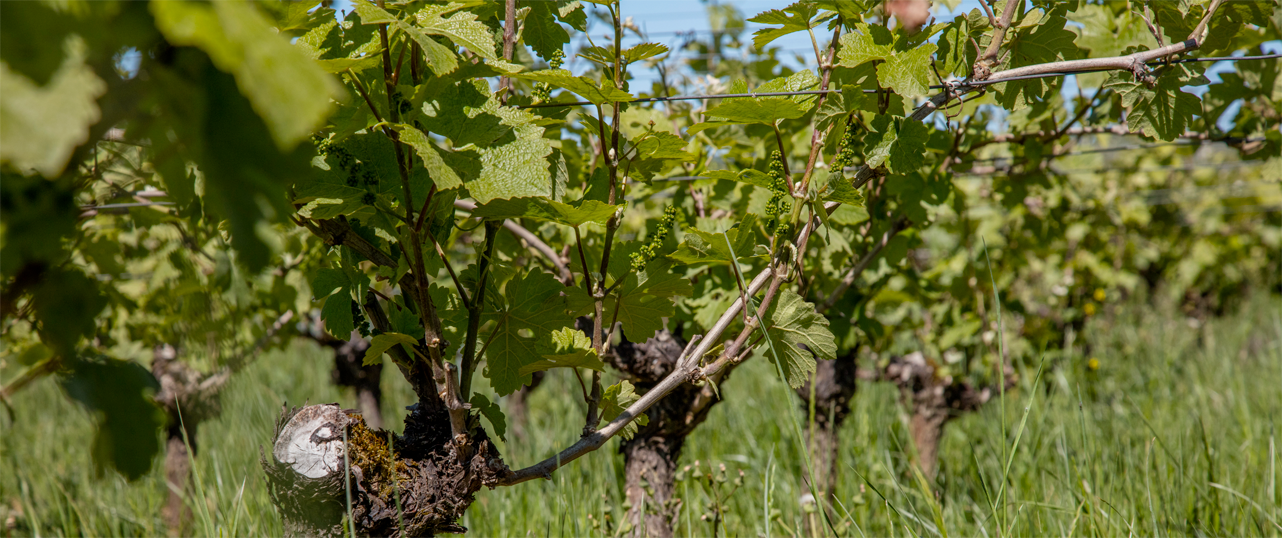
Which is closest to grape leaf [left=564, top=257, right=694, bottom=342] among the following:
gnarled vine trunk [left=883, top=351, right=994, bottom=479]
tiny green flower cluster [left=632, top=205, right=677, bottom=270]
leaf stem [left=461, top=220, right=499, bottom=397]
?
tiny green flower cluster [left=632, top=205, right=677, bottom=270]

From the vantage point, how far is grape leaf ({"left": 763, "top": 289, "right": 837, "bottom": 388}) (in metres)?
1.03

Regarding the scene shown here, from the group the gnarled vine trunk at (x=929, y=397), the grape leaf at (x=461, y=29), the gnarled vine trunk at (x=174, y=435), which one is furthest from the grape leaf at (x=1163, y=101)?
the gnarled vine trunk at (x=174, y=435)

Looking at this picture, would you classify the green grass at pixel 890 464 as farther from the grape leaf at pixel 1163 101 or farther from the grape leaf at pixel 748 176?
the grape leaf at pixel 1163 101

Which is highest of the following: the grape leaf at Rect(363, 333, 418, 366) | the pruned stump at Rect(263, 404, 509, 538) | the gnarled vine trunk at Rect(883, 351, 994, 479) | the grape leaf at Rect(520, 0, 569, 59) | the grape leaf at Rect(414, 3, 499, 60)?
the grape leaf at Rect(520, 0, 569, 59)

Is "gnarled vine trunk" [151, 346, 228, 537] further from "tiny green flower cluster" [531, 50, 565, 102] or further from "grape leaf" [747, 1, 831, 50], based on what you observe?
"grape leaf" [747, 1, 831, 50]

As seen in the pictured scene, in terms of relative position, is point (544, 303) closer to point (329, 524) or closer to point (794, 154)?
point (329, 524)

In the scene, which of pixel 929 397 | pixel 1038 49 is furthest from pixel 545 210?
pixel 929 397

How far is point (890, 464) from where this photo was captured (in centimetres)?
169

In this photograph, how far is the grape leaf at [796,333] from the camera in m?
1.03

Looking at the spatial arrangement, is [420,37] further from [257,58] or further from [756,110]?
[756,110]

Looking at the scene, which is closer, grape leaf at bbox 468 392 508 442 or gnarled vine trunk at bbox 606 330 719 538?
grape leaf at bbox 468 392 508 442

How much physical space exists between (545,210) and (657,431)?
112 cm

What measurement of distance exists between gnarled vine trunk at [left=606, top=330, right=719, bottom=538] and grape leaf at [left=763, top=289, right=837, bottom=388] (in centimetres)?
63

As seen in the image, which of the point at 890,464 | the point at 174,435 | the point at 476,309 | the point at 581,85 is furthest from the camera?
the point at 174,435
